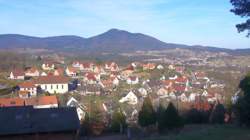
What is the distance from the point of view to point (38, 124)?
20.0 meters

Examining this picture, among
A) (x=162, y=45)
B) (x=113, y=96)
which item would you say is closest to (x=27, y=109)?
(x=113, y=96)

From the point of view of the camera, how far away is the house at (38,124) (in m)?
19.6

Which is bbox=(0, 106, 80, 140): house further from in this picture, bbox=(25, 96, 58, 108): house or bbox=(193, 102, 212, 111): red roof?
bbox=(25, 96, 58, 108): house

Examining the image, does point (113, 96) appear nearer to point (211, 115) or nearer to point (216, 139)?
point (211, 115)

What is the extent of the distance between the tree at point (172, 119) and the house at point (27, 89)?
30.7 m

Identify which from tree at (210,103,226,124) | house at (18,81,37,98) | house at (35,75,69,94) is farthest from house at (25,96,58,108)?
house at (35,75,69,94)

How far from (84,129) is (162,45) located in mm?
174443

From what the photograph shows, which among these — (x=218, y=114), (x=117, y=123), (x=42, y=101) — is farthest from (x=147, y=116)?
(x=42, y=101)

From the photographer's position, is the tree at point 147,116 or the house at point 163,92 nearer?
the tree at point 147,116

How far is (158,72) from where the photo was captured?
285 feet

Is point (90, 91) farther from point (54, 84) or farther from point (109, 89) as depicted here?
point (54, 84)

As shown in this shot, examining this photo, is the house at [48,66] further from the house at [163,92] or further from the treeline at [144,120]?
the treeline at [144,120]

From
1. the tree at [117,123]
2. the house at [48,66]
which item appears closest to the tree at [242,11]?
the tree at [117,123]

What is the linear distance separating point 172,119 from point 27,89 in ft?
117
